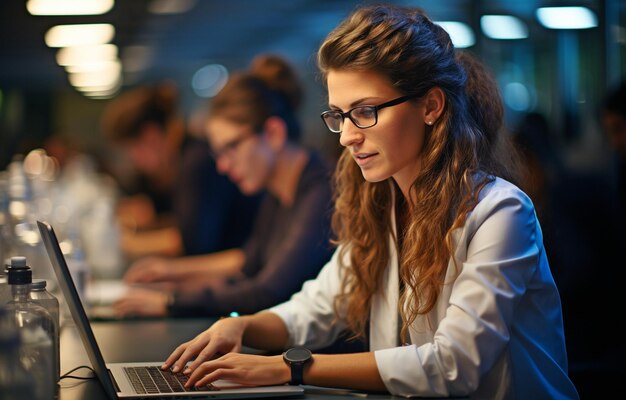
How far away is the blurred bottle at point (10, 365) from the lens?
3.45 ft

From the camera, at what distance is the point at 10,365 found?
3.50 feet

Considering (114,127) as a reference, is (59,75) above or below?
above

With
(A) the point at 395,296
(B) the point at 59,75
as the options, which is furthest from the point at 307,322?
(B) the point at 59,75

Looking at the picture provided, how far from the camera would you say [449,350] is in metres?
1.46

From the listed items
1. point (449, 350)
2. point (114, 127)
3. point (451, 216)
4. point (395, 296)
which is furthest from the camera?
point (114, 127)

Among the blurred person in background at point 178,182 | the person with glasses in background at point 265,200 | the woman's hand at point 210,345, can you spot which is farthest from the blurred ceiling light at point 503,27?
the woman's hand at point 210,345

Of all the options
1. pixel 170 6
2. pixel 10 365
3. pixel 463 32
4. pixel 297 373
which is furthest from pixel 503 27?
pixel 10 365

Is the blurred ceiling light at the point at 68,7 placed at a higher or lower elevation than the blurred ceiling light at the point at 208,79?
higher

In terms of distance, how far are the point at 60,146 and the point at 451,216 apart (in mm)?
7506

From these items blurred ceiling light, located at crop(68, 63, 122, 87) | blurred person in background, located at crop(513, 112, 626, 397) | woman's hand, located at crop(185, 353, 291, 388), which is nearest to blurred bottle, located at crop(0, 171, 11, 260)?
woman's hand, located at crop(185, 353, 291, 388)

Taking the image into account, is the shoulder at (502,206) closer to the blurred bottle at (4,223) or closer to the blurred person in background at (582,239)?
the blurred bottle at (4,223)

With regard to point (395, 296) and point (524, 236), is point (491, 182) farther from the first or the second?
point (395, 296)

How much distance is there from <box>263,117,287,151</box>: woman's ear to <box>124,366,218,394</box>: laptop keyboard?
146cm

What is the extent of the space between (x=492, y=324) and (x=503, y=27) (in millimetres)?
4249
